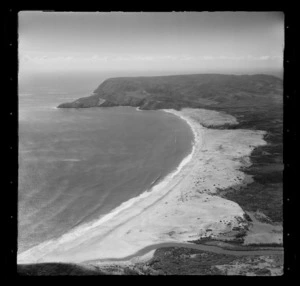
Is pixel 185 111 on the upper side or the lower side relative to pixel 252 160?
upper

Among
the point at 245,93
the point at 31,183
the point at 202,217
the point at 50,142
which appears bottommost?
the point at 202,217

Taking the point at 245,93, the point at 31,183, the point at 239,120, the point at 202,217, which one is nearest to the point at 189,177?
the point at 202,217

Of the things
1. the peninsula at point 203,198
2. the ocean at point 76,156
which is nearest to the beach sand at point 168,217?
the peninsula at point 203,198

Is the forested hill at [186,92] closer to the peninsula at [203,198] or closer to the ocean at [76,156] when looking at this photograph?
the peninsula at [203,198]

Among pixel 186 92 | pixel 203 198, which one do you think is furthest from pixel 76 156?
pixel 186 92

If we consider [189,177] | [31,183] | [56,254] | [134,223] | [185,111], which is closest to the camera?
[56,254]
